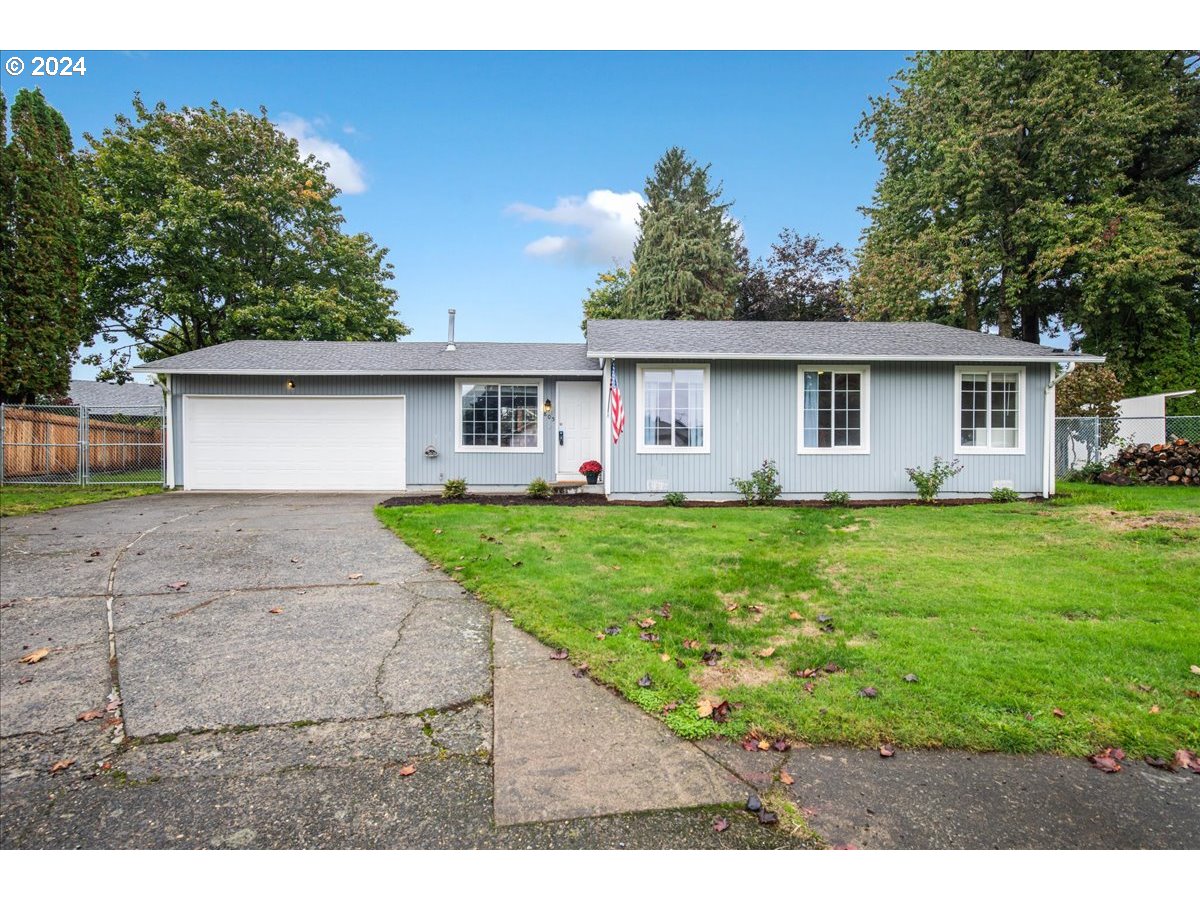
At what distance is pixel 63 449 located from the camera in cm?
1511

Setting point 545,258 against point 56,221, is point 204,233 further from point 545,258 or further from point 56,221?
point 545,258

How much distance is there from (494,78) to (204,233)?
1846cm

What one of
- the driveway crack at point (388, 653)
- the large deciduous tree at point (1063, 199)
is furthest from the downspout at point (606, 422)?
the large deciduous tree at point (1063, 199)

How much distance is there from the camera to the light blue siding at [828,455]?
10.5m

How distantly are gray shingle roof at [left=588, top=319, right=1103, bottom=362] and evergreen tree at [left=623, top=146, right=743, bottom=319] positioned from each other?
15299 millimetres

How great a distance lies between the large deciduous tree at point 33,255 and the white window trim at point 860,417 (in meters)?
20.2

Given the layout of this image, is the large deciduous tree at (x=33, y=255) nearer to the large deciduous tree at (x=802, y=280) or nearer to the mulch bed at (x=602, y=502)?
the mulch bed at (x=602, y=502)

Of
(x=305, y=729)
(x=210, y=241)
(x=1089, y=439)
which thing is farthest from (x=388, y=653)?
(x=210, y=241)

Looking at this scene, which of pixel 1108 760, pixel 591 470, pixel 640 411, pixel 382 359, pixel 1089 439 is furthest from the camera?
pixel 1089 439

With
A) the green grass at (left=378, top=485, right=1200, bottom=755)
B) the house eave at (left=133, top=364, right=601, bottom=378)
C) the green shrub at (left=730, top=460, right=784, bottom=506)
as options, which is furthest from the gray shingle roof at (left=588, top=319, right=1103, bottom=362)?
the green grass at (left=378, top=485, right=1200, bottom=755)

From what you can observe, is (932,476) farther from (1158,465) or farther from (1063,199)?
(1063,199)

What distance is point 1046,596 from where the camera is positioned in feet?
14.8

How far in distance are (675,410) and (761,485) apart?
208 cm
